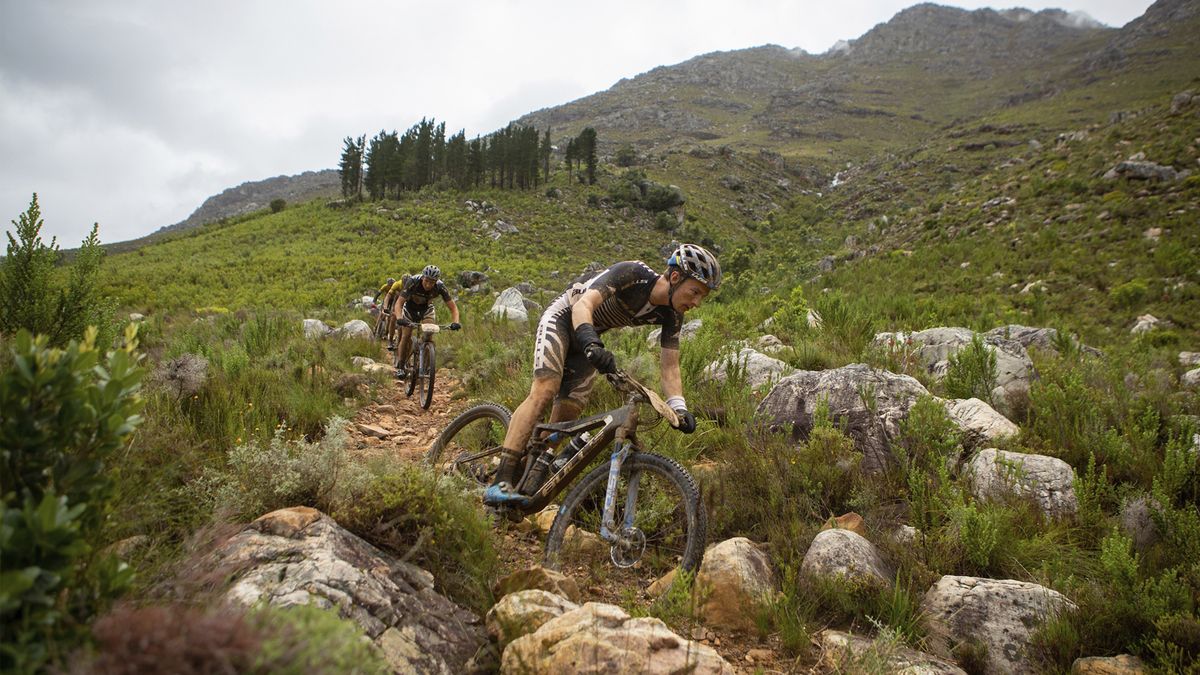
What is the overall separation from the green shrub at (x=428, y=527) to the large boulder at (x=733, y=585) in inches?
46.6

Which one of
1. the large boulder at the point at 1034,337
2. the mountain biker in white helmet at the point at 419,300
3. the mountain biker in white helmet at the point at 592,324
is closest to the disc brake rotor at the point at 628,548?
the mountain biker in white helmet at the point at 592,324

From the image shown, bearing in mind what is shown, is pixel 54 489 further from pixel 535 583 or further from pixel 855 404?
pixel 855 404

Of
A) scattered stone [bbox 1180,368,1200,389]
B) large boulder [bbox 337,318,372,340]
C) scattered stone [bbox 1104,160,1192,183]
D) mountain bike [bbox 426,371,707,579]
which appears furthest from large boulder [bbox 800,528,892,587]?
scattered stone [bbox 1104,160,1192,183]

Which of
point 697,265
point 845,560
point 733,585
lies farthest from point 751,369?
point 733,585

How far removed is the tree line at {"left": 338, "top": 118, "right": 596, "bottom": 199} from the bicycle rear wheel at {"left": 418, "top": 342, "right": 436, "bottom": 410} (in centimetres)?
5166

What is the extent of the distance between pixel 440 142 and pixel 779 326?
196 feet

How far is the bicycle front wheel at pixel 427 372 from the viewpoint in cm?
747

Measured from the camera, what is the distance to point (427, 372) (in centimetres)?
760

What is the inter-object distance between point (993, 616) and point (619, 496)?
7.05ft

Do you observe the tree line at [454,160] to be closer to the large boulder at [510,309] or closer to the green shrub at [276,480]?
the large boulder at [510,309]

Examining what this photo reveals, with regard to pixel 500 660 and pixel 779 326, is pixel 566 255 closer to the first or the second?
pixel 779 326

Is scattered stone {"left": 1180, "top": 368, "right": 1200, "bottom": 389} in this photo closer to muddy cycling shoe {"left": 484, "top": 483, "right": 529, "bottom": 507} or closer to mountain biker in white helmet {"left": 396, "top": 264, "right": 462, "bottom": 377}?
muddy cycling shoe {"left": 484, "top": 483, "right": 529, "bottom": 507}

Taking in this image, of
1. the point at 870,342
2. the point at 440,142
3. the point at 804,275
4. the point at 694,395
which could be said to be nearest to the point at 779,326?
the point at 870,342

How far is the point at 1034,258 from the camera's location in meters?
12.4
